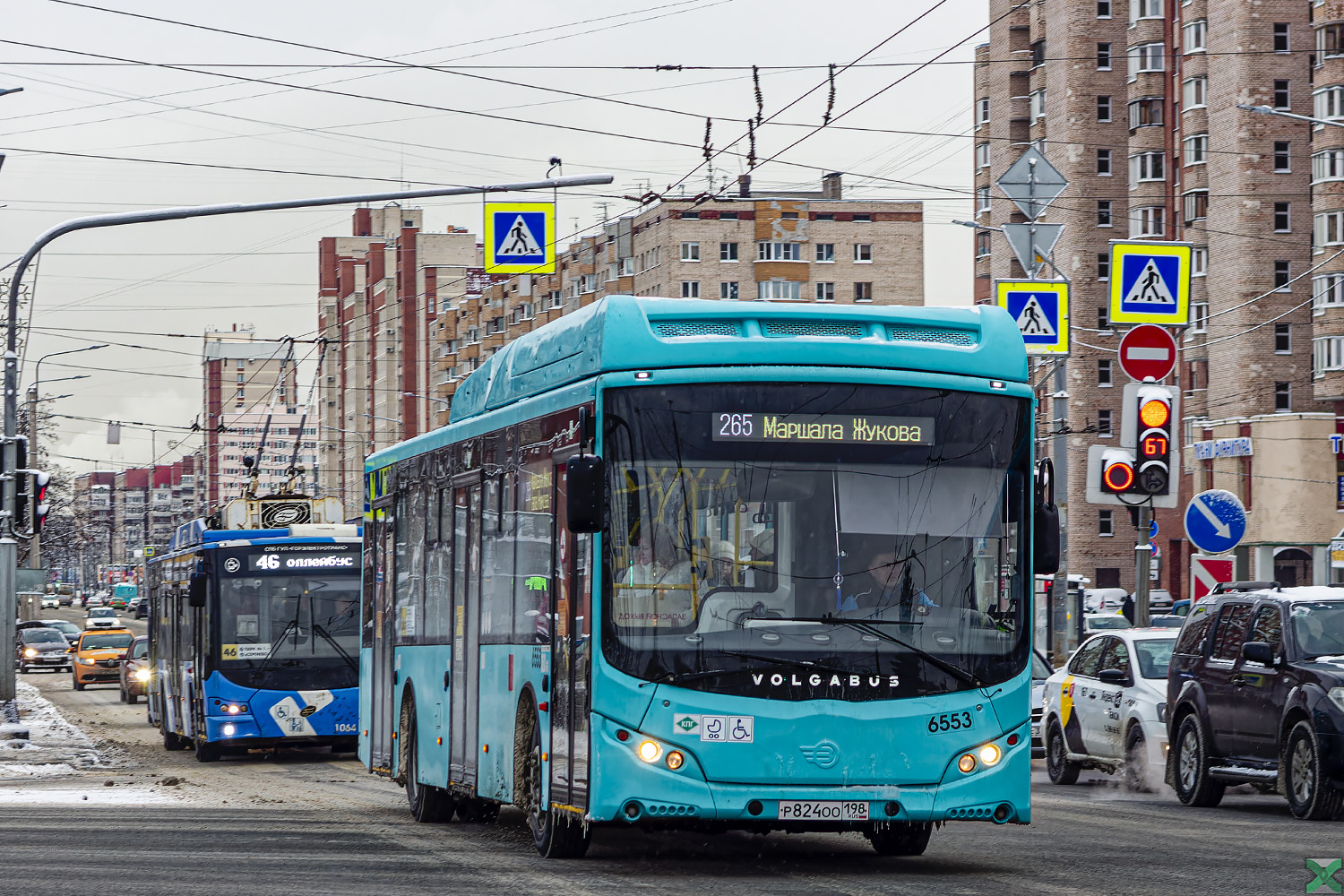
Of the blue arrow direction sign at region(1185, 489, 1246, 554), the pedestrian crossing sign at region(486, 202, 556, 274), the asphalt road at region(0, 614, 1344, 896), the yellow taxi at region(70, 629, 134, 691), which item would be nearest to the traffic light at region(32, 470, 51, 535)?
the pedestrian crossing sign at region(486, 202, 556, 274)

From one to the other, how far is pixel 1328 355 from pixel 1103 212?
63.9 feet

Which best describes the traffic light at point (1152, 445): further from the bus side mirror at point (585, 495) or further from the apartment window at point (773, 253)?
the apartment window at point (773, 253)

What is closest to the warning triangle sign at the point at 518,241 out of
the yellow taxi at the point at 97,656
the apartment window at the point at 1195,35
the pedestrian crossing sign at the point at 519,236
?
the pedestrian crossing sign at the point at 519,236

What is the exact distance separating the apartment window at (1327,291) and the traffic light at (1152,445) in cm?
5285

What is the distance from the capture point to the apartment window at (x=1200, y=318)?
7975 cm

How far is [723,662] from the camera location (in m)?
10.9

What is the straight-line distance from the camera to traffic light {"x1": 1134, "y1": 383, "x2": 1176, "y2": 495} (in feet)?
66.8

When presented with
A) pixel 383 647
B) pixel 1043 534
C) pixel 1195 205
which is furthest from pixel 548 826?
pixel 1195 205

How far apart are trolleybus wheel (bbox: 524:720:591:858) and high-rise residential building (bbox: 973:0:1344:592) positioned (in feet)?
170

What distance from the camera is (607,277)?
4761 inches

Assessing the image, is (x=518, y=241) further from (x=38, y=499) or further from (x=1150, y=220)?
(x=1150, y=220)

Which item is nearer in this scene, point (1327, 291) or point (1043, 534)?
point (1043, 534)

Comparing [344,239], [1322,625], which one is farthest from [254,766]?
[344,239]

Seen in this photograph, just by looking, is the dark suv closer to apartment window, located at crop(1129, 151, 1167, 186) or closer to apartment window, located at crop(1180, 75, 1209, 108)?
apartment window, located at crop(1180, 75, 1209, 108)
